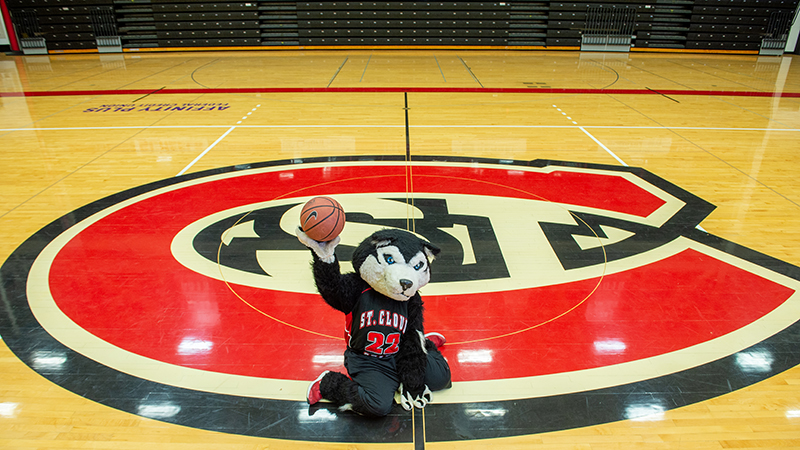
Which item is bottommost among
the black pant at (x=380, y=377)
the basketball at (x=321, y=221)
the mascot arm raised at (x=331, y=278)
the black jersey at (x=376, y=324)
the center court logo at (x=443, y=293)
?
the center court logo at (x=443, y=293)

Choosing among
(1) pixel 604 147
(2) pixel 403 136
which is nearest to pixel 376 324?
(2) pixel 403 136

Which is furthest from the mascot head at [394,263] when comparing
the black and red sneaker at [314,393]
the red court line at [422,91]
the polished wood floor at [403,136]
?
the red court line at [422,91]

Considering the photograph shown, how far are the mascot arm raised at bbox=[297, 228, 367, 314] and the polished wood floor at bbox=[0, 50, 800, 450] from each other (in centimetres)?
71

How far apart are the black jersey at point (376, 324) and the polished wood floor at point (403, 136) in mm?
483

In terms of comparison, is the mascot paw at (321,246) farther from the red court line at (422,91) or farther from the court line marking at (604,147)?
the red court line at (422,91)

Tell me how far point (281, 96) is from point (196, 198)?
5259 millimetres

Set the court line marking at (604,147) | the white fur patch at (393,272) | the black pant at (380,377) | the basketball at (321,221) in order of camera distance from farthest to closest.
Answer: the court line marking at (604,147)
the black pant at (380,377)
the white fur patch at (393,272)
the basketball at (321,221)

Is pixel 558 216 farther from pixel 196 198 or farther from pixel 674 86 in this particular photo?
pixel 674 86

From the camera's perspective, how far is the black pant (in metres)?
2.39

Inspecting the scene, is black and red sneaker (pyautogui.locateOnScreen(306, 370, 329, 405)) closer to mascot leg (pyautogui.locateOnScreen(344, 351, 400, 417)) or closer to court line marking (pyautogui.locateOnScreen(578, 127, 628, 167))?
mascot leg (pyautogui.locateOnScreen(344, 351, 400, 417))

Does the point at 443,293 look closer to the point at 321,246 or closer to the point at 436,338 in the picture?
the point at 436,338

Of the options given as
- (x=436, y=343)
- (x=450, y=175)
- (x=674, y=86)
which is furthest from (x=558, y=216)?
(x=674, y=86)

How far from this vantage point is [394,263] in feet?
7.60

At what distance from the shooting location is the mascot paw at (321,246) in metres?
2.21
